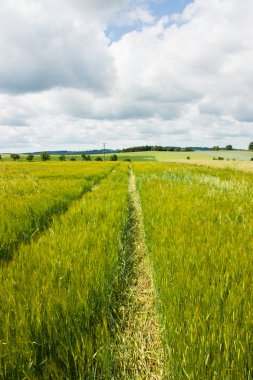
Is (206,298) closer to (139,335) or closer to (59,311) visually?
(139,335)

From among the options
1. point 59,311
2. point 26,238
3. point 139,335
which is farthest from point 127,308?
point 26,238

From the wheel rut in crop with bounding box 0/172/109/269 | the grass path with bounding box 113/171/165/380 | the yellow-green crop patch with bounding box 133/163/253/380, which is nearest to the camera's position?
the yellow-green crop patch with bounding box 133/163/253/380

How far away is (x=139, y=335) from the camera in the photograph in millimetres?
1807

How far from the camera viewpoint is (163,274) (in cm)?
214

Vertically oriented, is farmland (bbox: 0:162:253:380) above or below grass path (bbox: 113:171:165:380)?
above

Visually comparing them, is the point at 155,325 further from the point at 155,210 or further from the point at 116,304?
the point at 155,210

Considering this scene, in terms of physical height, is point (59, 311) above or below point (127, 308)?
above

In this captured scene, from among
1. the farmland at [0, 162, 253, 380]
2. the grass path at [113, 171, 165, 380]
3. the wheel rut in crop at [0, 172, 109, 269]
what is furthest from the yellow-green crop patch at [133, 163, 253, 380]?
the wheel rut in crop at [0, 172, 109, 269]

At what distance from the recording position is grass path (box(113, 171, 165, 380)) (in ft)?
4.84

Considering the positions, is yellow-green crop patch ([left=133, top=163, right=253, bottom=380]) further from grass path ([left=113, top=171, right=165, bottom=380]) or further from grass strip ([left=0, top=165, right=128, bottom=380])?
→ grass strip ([left=0, top=165, right=128, bottom=380])

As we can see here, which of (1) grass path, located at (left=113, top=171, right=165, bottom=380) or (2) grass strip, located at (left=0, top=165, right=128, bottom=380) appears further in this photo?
(1) grass path, located at (left=113, top=171, right=165, bottom=380)

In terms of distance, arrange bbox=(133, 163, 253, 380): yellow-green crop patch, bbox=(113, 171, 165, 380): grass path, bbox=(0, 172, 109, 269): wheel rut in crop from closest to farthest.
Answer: bbox=(133, 163, 253, 380): yellow-green crop patch, bbox=(113, 171, 165, 380): grass path, bbox=(0, 172, 109, 269): wheel rut in crop

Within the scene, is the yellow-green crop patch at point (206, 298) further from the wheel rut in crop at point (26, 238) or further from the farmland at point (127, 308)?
the wheel rut in crop at point (26, 238)

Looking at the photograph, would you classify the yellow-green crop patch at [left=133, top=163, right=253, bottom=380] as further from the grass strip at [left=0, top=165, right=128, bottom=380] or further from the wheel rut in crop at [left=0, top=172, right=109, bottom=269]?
the wheel rut in crop at [left=0, top=172, right=109, bottom=269]
